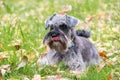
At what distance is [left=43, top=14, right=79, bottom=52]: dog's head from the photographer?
830 cm

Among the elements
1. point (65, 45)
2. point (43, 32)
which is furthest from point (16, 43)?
point (43, 32)

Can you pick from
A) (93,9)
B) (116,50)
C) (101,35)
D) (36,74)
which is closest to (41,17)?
(93,9)

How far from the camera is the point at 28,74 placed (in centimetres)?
802

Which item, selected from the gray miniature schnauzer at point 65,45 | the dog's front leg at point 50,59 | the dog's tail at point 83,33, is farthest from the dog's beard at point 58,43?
the dog's tail at point 83,33

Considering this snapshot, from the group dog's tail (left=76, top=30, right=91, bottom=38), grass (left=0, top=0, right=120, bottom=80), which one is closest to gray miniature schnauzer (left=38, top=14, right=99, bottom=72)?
grass (left=0, top=0, right=120, bottom=80)

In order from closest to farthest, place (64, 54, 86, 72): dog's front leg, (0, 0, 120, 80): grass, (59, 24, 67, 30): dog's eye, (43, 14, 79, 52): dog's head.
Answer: (0, 0, 120, 80): grass → (43, 14, 79, 52): dog's head → (59, 24, 67, 30): dog's eye → (64, 54, 86, 72): dog's front leg

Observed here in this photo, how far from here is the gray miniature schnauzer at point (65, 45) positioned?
8.36 meters

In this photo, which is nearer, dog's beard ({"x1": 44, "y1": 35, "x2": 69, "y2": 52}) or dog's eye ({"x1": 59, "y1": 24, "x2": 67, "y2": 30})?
dog's beard ({"x1": 44, "y1": 35, "x2": 69, "y2": 52})

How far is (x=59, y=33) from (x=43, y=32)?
3247 mm

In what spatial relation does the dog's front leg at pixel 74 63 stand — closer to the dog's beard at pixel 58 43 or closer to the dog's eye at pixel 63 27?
the dog's beard at pixel 58 43

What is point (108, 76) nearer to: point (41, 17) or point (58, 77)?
point (58, 77)

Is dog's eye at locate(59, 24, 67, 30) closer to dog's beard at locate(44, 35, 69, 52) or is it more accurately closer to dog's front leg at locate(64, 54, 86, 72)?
dog's beard at locate(44, 35, 69, 52)

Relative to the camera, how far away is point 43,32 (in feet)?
37.9

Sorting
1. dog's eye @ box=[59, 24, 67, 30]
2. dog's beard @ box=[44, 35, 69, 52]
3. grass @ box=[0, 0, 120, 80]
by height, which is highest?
dog's eye @ box=[59, 24, 67, 30]
